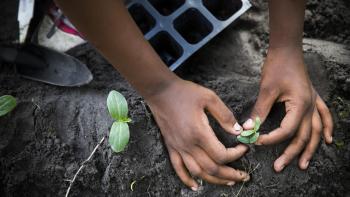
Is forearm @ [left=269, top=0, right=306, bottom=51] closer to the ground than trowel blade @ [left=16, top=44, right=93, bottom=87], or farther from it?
closer to the ground

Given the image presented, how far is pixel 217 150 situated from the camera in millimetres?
1036

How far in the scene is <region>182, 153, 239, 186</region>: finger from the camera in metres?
1.09

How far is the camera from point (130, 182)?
1.15 meters

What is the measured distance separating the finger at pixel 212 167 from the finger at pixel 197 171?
1 centimetres

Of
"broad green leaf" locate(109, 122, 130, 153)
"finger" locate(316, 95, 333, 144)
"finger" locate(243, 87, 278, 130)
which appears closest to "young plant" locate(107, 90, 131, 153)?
"broad green leaf" locate(109, 122, 130, 153)

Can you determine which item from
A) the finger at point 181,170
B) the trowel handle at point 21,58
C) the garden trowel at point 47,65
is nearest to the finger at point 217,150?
the finger at point 181,170

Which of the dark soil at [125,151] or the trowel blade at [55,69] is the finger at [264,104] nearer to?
the dark soil at [125,151]

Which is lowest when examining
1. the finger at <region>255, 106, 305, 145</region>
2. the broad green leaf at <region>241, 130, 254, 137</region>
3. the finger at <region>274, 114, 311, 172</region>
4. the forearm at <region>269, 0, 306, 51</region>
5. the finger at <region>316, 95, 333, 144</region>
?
the finger at <region>316, 95, 333, 144</region>

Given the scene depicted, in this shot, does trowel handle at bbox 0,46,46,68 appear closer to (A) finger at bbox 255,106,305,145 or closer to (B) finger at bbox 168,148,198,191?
(B) finger at bbox 168,148,198,191

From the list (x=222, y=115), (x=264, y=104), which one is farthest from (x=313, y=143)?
(x=222, y=115)

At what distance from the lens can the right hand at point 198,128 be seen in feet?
3.43

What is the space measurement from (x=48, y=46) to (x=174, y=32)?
1.57 feet

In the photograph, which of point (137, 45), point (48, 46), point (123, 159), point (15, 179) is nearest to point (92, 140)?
point (123, 159)

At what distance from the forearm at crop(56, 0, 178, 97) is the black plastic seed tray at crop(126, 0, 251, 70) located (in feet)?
0.87
